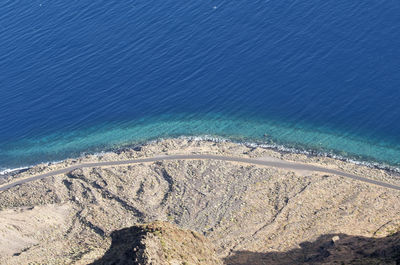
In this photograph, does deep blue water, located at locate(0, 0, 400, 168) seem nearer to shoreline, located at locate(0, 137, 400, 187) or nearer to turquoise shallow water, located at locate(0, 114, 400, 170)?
turquoise shallow water, located at locate(0, 114, 400, 170)

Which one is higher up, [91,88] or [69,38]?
[69,38]

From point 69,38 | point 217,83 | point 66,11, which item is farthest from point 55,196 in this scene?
point 66,11

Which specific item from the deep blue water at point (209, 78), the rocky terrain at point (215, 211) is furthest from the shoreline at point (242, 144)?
the rocky terrain at point (215, 211)

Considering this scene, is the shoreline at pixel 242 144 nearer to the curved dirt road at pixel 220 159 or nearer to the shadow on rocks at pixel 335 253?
the curved dirt road at pixel 220 159

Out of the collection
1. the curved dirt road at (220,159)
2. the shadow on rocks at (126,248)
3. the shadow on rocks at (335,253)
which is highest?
the shadow on rocks at (126,248)

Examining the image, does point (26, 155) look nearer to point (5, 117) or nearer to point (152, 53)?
point (5, 117)
